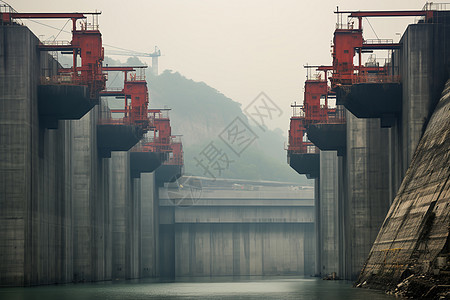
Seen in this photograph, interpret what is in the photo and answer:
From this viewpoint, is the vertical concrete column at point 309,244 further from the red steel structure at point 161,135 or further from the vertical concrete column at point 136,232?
the red steel structure at point 161,135

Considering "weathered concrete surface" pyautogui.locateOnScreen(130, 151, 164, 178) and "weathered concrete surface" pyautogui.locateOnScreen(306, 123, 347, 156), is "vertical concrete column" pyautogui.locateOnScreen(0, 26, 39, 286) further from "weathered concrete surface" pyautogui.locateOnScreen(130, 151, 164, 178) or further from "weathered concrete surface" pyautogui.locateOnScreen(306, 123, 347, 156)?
"weathered concrete surface" pyautogui.locateOnScreen(130, 151, 164, 178)

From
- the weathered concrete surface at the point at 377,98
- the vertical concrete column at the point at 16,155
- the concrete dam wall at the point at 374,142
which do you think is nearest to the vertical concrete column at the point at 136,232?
the concrete dam wall at the point at 374,142

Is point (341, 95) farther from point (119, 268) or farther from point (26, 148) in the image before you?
point (119, 268)

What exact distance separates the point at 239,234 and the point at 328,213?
37084 millimetres

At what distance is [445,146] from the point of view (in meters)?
50.1

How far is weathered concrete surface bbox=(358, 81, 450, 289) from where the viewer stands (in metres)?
41.5

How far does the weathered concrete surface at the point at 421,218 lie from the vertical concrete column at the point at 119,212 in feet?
174

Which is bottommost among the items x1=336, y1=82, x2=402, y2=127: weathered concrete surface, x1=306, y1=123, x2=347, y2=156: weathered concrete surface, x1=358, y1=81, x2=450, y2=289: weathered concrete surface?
x1=358, y1=81, x2=450, y2=289: weathered concrete surface

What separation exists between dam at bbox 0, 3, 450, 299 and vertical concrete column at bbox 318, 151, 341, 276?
179 millimetres

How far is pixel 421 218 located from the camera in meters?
46.7

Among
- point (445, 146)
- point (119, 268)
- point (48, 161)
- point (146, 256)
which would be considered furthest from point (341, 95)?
point (146, 256)

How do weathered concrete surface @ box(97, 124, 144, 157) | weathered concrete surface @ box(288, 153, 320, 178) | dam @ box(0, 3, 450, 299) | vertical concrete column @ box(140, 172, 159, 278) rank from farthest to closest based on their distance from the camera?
vertical concrete column @ box(140, 172, 159, 278) → weathered concrete surface @ box(288, 153, 320, 178) → weathered concrete surface @ box(97, 124, 144, 157) → dam @ box(0, 3, 450, 299)

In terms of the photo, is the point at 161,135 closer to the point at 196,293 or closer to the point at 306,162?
the point at 306,162

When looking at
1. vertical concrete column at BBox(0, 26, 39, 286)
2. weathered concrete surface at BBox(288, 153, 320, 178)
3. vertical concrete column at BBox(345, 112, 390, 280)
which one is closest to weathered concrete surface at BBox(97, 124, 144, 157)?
vertical concrete column at BBox(345, 112, 390, 280)
